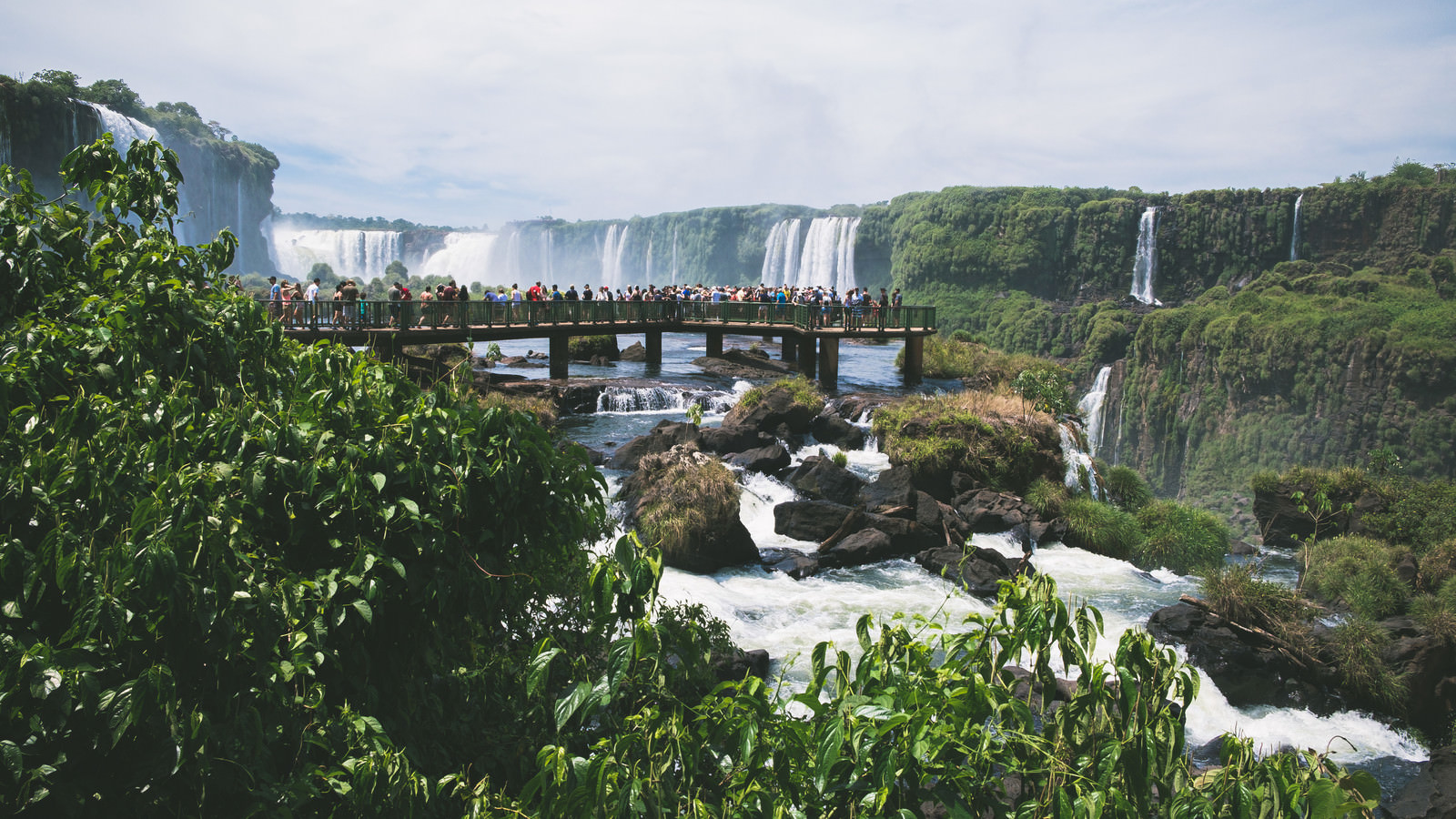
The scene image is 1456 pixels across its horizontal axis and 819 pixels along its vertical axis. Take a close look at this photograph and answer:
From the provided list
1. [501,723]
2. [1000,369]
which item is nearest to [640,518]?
[501,723]

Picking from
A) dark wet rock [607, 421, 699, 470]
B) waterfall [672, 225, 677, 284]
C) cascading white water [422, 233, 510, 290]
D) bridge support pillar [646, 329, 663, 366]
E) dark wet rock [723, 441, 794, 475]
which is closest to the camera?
dark wet rock [607, 421, 699, 470]

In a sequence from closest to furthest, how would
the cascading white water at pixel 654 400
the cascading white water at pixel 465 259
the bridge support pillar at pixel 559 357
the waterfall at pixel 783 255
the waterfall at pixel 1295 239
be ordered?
the cascading white water at pixel 654 400, the bridge support pillar at pixel 559 357, the waterfall at pixel 1295 239, the waterfall at pixel 783 255, the cascading white water at pixel 465 259

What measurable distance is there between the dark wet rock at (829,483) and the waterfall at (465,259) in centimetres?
8930

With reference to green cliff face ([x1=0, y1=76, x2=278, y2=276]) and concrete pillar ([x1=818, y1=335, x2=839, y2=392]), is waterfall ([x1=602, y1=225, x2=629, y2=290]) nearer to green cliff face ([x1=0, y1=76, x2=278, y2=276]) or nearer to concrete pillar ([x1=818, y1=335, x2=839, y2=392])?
green cliff face ([x1=0, y1=76, x2=278, y2=276])

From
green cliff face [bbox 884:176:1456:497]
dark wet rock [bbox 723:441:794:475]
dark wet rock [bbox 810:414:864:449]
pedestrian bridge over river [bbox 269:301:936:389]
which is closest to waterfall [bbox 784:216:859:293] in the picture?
green cliff face [bbox 884:176:1456:497]

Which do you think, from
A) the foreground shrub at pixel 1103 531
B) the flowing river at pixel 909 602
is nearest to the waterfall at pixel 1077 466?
the foreground shrub at pixel 1103 531

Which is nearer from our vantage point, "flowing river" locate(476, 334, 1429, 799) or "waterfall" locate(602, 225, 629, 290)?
"flowing river" locate(476, 334, 1429, 799)

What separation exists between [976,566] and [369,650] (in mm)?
11468

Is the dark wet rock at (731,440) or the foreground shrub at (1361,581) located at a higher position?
the dark wet rock at (731,440)

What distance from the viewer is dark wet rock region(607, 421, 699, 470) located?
58.2 feet

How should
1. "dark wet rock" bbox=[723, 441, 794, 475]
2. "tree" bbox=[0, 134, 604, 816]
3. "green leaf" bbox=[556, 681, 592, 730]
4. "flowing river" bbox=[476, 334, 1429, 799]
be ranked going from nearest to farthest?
"green leaf" bbox=[556, 681, 592, 730] < "tree" bbox=[0, 134, 604, 816] < "flowing river" bbox=[476, 334, 1429, 799] < "dark wet rock" bbox=[723, 441, 794, 475]

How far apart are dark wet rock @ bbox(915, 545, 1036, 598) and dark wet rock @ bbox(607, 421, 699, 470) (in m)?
5.52

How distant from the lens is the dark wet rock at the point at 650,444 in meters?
17.8

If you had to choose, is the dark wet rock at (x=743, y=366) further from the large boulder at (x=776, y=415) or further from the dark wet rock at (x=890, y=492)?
the dark wet rock at (x=890, y=492)
